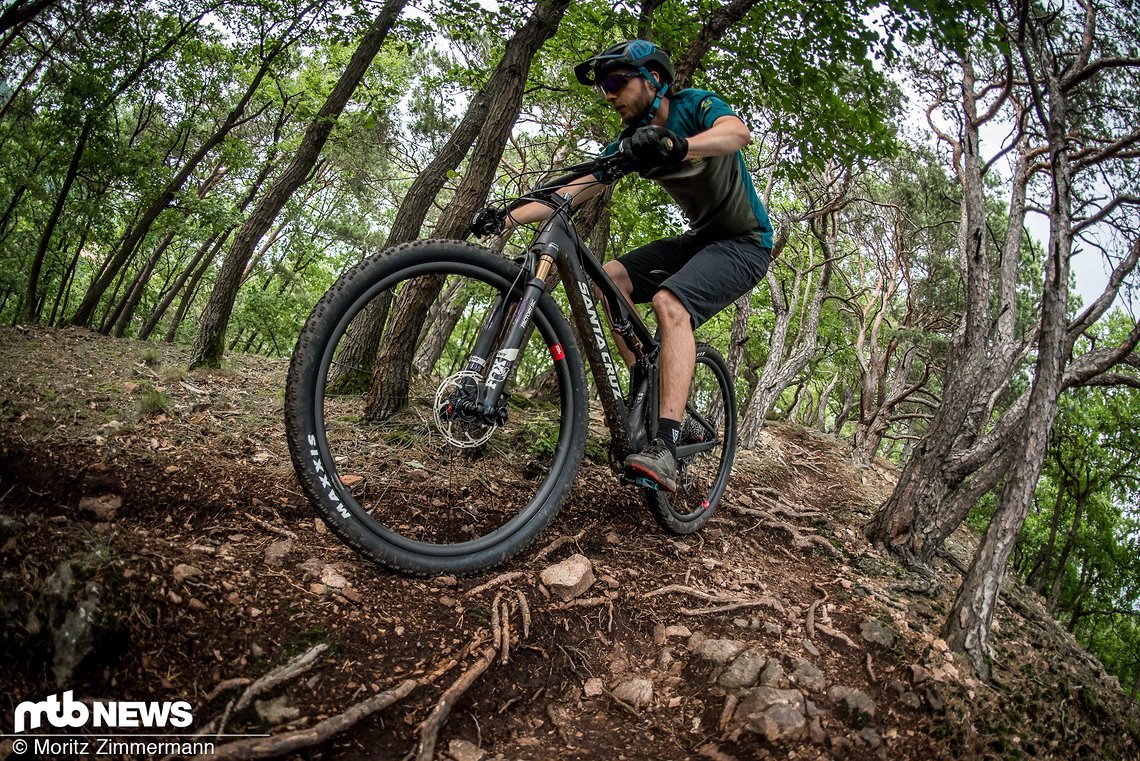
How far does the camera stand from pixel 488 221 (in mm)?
2787

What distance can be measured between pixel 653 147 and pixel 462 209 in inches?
88.0

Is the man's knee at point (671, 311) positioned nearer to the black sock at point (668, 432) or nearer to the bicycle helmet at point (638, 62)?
the black sock at point (668, 432)

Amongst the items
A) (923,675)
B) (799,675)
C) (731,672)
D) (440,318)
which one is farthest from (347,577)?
(440,318)

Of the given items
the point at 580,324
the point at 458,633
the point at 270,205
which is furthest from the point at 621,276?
the point at 270,205

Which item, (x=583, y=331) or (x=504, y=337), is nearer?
(x=504, y=337)

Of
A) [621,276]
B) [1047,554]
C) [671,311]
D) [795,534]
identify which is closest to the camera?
[671,311]

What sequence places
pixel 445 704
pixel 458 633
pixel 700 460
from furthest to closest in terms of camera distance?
pixel 700 460 < pixel 458 633 < pixel 445 704

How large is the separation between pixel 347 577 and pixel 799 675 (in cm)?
182

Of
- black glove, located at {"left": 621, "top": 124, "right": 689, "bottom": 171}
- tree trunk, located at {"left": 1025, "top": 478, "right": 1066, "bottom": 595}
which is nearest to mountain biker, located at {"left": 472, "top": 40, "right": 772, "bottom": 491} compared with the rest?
black glove, located at {"left": 621, "top": 124, "right": 689, "bottom": 171}

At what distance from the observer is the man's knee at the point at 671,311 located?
3207mm

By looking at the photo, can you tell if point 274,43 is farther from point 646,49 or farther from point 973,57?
point 973,57

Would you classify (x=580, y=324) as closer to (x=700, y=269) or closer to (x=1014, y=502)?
(x=700, y=269)

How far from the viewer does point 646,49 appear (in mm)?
3002

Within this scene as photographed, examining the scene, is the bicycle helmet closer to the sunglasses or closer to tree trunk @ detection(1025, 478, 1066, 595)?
the sunglasses
